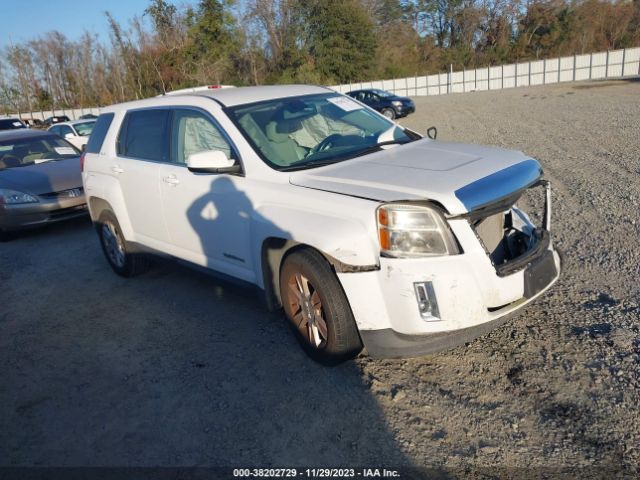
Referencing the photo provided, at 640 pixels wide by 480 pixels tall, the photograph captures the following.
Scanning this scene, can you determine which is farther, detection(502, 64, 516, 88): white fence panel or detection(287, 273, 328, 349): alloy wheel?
detection(502, 64, 516, 88): white fence panel

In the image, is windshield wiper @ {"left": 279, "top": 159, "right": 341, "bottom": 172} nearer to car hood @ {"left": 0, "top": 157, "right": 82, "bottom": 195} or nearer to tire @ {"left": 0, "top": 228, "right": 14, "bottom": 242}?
car hood @ {"left": 0, "top": 157, "right": 82, "bottom": 195}

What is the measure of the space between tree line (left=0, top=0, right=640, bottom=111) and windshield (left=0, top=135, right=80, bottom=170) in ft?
133

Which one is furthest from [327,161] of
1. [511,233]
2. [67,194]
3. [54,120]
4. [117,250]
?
[54,120]

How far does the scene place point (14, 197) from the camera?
25.5 ft

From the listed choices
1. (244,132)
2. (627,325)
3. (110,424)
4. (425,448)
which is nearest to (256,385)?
(110,424)

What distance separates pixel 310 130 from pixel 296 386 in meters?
2.04

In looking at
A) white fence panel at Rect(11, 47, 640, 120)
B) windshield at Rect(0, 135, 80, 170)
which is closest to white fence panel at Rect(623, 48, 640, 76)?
white fence panel at Rect(11, 47, 640, 120)

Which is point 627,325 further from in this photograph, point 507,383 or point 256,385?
point 256,385

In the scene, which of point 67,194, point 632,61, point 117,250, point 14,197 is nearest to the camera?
point 117,250

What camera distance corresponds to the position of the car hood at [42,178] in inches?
311

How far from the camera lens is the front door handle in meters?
4.49

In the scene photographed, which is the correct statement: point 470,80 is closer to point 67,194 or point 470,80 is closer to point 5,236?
point 67,194

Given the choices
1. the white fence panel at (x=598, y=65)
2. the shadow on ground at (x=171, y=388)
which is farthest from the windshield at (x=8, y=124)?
the white fence panel at (x=598, y=65)

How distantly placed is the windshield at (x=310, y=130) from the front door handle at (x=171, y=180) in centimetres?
76
